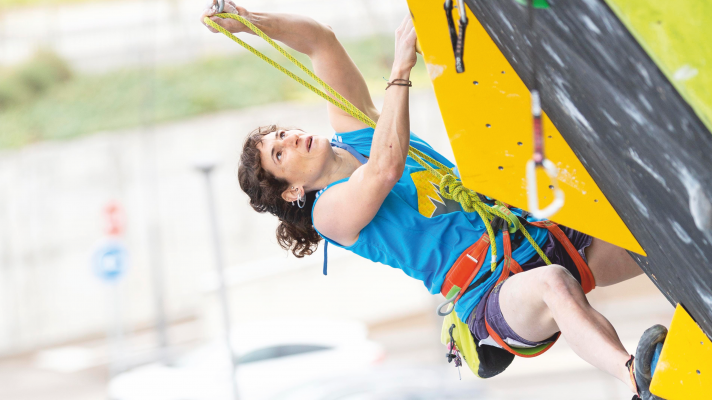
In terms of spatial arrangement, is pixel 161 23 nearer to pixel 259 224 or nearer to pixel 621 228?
pixel 259 224

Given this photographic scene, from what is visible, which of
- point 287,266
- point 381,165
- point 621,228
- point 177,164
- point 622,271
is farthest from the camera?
point 177,164

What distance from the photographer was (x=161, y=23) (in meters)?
15.4

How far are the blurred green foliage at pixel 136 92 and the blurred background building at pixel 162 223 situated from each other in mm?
40

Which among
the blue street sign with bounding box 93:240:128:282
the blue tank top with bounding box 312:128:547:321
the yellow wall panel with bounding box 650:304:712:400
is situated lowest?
the yellow wall panel with bounding box 650:304:712:400

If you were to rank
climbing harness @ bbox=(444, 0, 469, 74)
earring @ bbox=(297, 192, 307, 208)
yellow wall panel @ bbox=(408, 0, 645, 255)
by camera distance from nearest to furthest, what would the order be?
climbing harness @ bbox=(444, 0, 469, 74), yellow wall panel @ bbox=(408, 0, 645, 255), earring @ bbox=(297, 192, 307, 208)

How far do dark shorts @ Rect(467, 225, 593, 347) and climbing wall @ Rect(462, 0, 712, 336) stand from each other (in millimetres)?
641

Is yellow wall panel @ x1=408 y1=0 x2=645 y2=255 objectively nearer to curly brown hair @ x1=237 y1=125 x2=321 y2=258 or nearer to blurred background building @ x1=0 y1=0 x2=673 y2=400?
curly brown hair @ x1=237 y1=125 x2=321 y2=258

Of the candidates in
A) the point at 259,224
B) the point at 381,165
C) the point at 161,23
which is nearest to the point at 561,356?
the point at 259,224

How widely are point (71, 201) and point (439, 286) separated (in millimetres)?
10957

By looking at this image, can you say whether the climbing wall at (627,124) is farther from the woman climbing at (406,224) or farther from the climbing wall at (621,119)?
the woman climbing at (406,224)

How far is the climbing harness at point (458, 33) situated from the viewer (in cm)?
127

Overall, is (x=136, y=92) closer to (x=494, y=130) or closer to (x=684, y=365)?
(x=494, y=130)

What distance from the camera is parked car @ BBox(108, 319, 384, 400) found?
6.94 metres

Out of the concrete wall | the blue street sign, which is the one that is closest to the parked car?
the blue street sign
